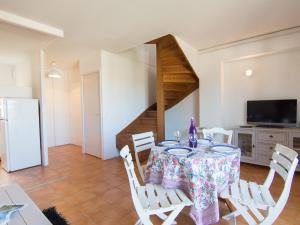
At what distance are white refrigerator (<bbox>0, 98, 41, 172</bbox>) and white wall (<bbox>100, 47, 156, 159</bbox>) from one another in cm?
131

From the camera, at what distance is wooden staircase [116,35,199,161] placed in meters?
3.82

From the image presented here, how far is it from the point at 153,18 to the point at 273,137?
2.78 m

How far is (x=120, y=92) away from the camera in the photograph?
449 cm

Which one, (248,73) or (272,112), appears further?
(248,73)

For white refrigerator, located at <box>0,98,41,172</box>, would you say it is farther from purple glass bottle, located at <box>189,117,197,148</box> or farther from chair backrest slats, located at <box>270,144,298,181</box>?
chair backrest slats, located at <box>270,144,298,181</box>

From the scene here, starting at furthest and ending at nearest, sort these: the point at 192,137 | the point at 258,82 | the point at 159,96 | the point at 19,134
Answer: the point at 159,96, the point at 258,82, the point at 19,134, the point at 192,137

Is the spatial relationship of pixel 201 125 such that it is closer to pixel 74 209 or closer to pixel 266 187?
pixel 266 187

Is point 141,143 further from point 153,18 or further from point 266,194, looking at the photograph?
point 153,18

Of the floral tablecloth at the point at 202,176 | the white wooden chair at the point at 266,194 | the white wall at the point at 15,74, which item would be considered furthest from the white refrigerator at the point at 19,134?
the white wooden chair at the point at 266,194

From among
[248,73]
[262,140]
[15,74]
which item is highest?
[15,74]

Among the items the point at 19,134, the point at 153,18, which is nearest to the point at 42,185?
the point at 19,134

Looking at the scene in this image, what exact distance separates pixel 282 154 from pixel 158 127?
250cm

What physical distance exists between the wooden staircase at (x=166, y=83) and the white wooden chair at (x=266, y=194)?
235 cm

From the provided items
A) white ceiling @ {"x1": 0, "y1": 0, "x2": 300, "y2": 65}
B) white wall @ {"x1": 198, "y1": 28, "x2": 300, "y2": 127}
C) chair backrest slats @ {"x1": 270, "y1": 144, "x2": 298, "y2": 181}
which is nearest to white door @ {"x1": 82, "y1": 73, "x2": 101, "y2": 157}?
white ceiling @ {"x1": 0, "y1": 0, "x2": 300, "y2": 65}
